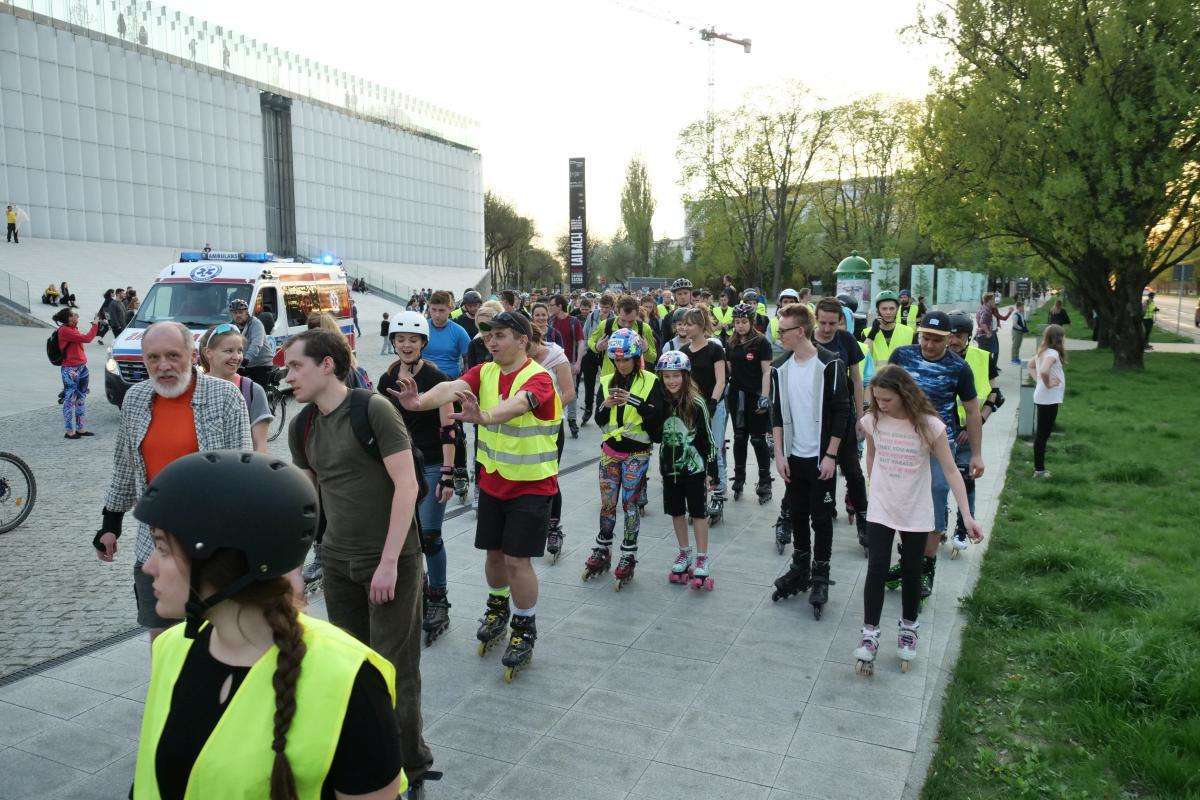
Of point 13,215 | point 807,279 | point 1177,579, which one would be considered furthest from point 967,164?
point 807,279

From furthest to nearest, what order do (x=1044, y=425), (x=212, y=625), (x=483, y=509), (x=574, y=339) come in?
(x=574, y=339) → (x=1044, y=425) → (x=483, y=509) → (x=212, y=625)

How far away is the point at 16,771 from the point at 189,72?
58.2 metres

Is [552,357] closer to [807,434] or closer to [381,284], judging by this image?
[807,434]

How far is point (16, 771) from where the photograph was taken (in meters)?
3.84

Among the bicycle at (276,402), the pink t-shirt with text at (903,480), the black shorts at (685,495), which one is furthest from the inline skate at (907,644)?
the bicycle at (276,402)

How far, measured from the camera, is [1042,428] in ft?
32.7

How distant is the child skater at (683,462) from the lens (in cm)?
611

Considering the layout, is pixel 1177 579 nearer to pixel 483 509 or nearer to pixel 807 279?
pixel 483 509

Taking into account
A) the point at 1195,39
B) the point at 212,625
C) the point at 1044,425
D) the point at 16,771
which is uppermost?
the point at 1195,39

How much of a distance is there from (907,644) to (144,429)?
411 cm

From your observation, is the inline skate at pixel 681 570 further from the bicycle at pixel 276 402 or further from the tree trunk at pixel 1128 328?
the tree trunk at pixel 1128 328

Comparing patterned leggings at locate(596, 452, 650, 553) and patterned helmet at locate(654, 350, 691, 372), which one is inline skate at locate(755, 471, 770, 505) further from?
patterned helmet at locate(654, 350, 691, 372)

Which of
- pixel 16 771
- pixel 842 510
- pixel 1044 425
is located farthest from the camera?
pixel 1044 425

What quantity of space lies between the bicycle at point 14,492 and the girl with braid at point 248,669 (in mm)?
7469
